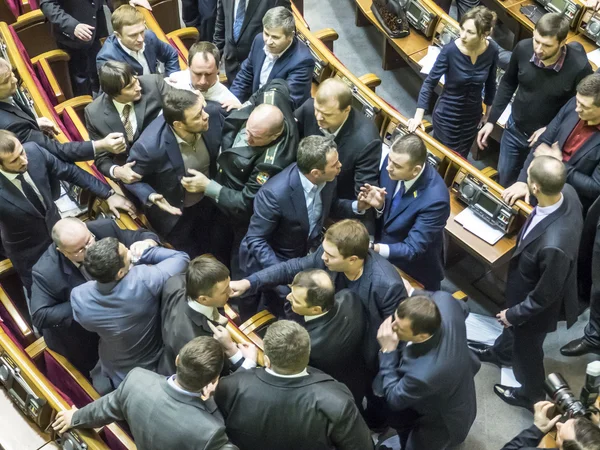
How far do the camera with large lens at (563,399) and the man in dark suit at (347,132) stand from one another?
106 centimetres

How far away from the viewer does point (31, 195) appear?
115 inches

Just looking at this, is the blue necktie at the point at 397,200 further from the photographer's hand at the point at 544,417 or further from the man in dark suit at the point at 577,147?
the photographer's hand at the point at 544,417

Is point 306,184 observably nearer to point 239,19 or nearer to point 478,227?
point 478,227

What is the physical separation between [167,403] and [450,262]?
190 cm

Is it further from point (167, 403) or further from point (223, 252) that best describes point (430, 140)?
point (167, 403)

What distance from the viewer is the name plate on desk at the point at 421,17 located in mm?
4324

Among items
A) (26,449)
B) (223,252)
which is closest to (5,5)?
(223,252)

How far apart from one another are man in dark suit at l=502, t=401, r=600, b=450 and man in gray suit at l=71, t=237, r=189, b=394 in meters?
1.21

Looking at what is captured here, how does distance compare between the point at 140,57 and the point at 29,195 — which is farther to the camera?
the point at 140,57

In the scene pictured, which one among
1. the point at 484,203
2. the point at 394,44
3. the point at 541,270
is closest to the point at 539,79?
the point at 484,203

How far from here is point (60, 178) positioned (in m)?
3.01

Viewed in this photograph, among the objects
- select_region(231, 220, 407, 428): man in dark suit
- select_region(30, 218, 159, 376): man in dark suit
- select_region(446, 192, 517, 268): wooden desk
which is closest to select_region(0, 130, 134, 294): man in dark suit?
select_region(30, 218, 159, 376): man in dark suit

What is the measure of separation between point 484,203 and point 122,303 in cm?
164

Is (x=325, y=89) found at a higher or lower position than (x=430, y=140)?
higher
